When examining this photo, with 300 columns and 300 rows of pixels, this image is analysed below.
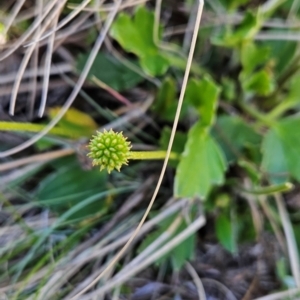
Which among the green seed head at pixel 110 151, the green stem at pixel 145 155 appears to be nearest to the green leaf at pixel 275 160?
the green stem at pixel 145 155

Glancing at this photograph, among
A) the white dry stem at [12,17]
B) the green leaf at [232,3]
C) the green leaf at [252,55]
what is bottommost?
the white dry stem at [12,17]

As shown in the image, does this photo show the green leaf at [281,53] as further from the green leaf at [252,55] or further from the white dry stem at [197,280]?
the white dry stem at [197,280]

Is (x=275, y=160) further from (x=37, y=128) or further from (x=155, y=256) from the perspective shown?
(x=37, y=128)

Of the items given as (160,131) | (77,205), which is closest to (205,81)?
(160,131)

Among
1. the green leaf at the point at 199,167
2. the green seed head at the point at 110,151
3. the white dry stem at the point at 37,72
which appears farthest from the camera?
the white dry stem at the point at 37,72

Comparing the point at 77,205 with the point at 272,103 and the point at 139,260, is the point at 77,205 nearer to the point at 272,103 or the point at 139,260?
the point at 139,260

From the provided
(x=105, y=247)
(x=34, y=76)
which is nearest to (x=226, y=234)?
(x=105, y=247)

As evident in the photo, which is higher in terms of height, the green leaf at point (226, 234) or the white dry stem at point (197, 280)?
the green leaf at point (226, 234)
